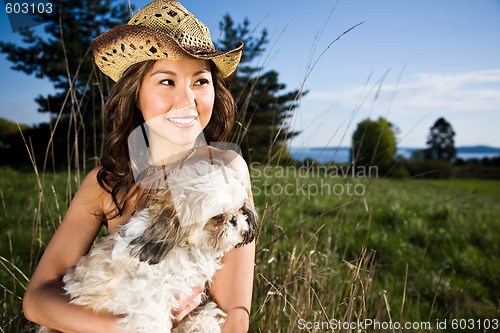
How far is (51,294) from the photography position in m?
1.71

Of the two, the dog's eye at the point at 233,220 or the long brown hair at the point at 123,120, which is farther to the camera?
the long brown hair at the point at 123,120

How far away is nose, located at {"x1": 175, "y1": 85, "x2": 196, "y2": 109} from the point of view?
6.18 ft

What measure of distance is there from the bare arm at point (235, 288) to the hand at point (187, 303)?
0.30 feet

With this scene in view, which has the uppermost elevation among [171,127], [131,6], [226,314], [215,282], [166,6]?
[131,6]

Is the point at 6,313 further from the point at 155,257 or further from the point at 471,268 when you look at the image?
the point at 471,268

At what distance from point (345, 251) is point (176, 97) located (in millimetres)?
1995

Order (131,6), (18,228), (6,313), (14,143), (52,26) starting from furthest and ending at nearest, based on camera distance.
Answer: (14,143) < (52,26) < (18,228) < (6,313) < (131,6)

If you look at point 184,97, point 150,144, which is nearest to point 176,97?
point 184,97

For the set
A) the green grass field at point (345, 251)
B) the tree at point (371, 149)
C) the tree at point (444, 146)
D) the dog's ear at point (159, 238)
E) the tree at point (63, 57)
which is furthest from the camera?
the tree at point (444, 146)

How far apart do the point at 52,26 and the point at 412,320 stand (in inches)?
600

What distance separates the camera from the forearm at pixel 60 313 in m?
1.61

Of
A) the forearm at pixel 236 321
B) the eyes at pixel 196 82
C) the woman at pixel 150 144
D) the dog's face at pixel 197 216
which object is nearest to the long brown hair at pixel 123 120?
the woman at pixel 150 144

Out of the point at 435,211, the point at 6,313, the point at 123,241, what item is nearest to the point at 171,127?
the point at 123,241

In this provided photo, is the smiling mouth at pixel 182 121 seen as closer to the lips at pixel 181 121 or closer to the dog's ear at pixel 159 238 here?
the lips at pixel 181 121
